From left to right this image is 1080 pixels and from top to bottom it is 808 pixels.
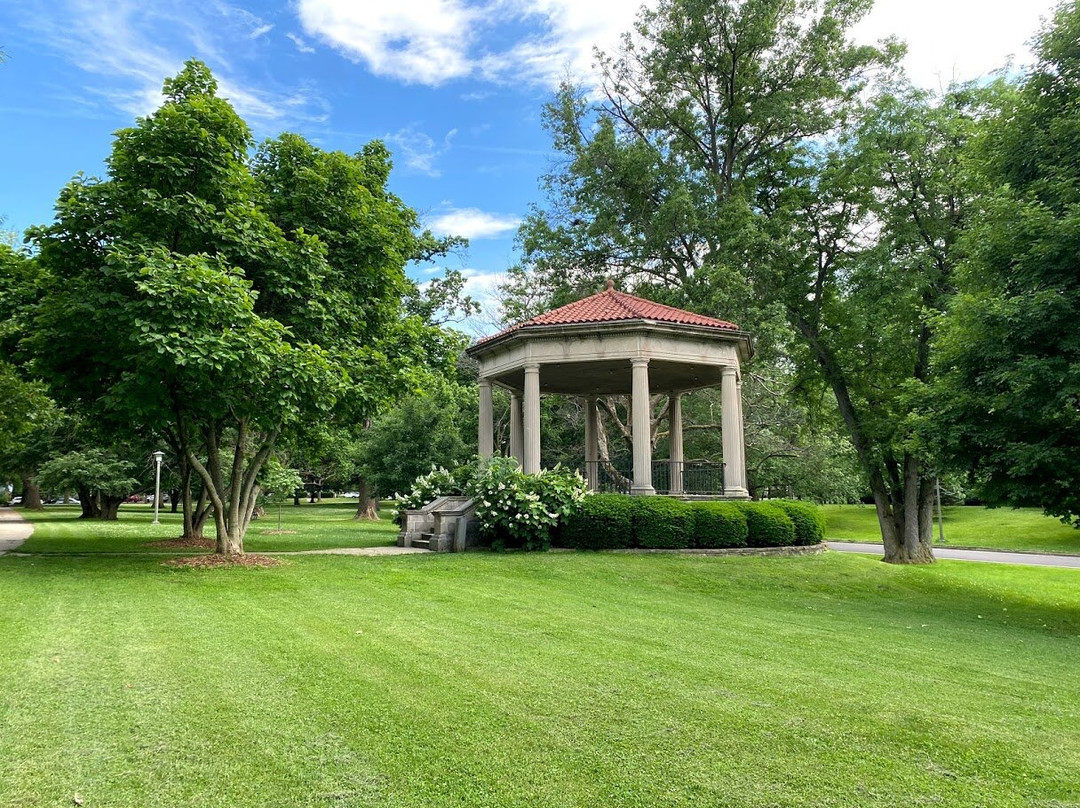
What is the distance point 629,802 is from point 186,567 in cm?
1055

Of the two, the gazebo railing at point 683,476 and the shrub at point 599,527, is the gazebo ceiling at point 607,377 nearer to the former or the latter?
the gazebo railing at point 683,476

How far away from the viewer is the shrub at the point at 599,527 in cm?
1458

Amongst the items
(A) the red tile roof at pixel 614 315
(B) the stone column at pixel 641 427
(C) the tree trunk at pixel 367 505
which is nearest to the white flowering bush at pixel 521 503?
(B) the stone column at pixel 641 427

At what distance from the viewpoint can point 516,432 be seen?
21234mm

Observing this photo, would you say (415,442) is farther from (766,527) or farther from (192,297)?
(192,297)

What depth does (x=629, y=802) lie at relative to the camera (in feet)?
10.8

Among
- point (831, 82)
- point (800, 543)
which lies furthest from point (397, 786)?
point (831, 82)

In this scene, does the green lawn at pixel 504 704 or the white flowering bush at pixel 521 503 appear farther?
the white flowering bush at pixel 521 503

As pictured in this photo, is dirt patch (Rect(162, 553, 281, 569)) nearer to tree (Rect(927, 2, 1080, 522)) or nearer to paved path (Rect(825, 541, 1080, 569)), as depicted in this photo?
tree (Rect(927, 2, 1080, 522))

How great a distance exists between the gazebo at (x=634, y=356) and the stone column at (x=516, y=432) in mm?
1625

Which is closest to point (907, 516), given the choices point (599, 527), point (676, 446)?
point (676, 446)

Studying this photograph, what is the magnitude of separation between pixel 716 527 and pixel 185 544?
1269 centimetres

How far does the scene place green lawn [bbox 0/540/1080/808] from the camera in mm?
3463

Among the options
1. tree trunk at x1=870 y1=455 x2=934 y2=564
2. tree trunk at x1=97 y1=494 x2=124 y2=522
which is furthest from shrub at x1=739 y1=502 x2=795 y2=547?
tree trunk at x1=97 y1=494 x2=124 y2=522
